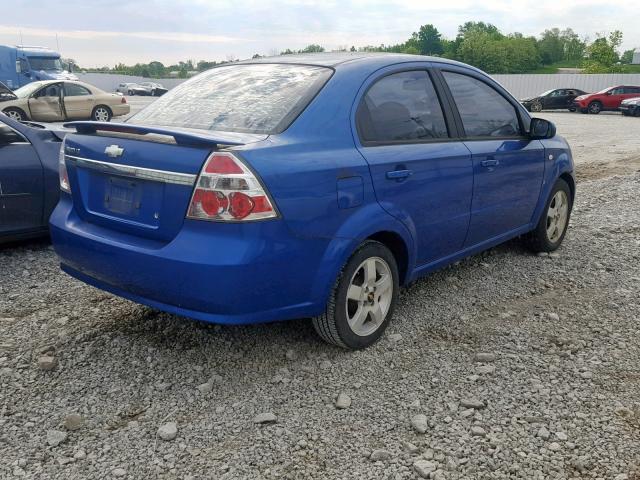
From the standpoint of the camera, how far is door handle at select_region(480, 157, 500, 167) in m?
4.29

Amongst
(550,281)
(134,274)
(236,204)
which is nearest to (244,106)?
(236,204)

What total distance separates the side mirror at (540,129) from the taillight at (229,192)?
2830 mm

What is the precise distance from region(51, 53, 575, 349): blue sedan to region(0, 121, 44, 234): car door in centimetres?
183

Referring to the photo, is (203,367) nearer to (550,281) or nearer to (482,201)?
(482,201)

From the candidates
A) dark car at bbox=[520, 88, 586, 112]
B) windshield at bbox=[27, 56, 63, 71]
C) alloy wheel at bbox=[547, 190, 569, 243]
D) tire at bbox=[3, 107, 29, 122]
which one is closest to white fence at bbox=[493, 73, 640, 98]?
dark car at bbox=[520, 88, 586, 112]

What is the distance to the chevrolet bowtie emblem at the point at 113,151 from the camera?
10.5 feet

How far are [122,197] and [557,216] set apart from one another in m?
3.99

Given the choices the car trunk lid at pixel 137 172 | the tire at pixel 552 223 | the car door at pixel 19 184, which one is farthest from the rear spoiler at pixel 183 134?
the tire at pixel 552 223

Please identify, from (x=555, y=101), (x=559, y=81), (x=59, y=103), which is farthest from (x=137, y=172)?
(x=559, y=81)

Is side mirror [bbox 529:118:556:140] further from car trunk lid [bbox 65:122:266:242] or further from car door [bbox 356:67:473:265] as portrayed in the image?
car trunk lid [bbox 65:122:266:242]

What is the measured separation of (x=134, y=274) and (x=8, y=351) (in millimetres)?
1070

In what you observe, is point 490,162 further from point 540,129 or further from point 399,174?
point 399,174

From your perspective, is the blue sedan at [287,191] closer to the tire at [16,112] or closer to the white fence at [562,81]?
the tire at [16,112]

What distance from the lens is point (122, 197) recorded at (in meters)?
3.24
